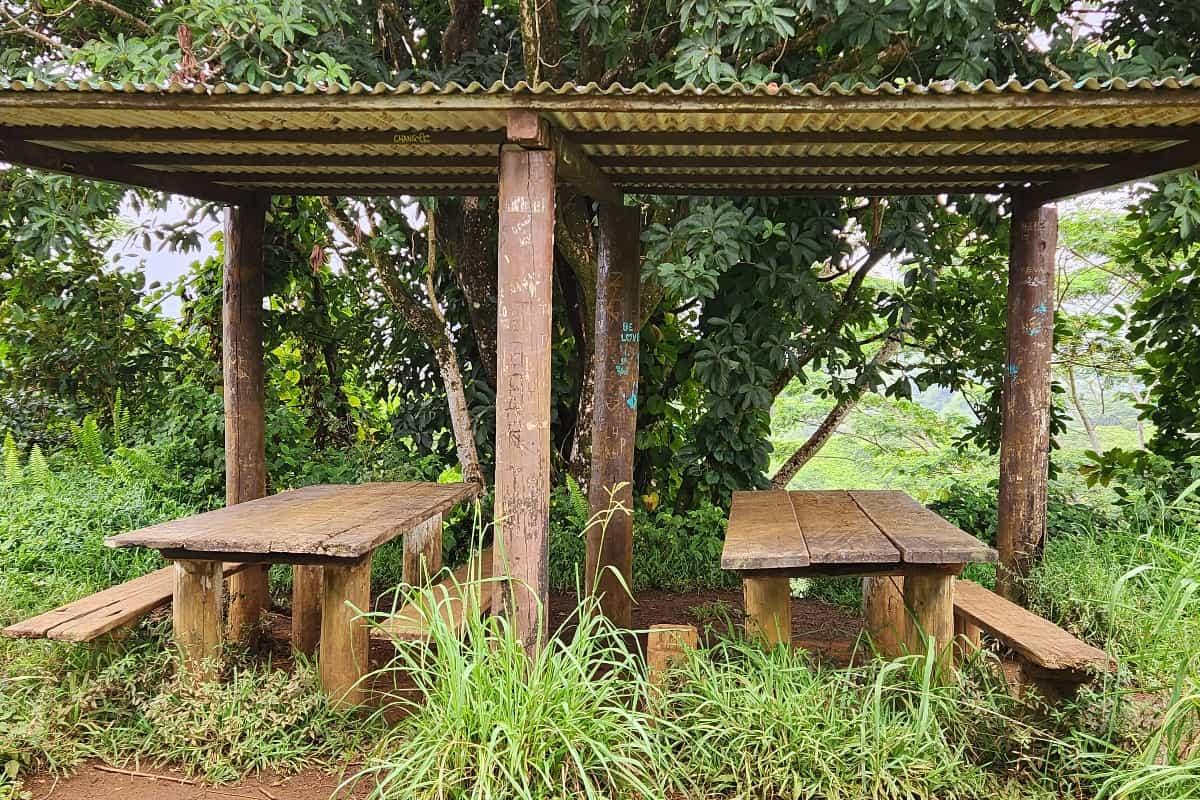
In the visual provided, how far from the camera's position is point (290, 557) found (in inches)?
160

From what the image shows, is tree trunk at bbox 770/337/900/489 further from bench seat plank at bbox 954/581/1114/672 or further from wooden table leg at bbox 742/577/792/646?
wooden table leg at bbox 742/577/792/646

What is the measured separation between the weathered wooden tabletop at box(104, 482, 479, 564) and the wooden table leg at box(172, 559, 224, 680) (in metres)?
0.15

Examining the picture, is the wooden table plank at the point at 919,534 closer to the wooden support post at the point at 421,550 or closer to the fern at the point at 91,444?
the wooden support post at the point at 421,550

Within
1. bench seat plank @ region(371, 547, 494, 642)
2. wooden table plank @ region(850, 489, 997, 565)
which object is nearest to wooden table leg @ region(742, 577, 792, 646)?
wooden table plank @ region(850, 489, 997, 565)

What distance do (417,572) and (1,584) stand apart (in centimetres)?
270

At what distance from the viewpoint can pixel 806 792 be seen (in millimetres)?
3291

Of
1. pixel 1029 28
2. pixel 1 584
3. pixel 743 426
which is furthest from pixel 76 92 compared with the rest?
pixel 1029 28

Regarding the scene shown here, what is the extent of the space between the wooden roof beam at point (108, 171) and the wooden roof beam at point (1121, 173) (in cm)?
483

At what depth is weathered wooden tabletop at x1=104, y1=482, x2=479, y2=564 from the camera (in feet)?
12.5

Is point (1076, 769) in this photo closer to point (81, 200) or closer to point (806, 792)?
point (806, 792)

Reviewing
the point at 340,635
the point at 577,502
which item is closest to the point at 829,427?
the point at 577,502

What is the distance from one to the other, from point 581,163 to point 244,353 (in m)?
2.73

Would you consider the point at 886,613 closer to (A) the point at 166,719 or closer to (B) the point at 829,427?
(A) the point at 166,719

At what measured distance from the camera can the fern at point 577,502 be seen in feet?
23.9
